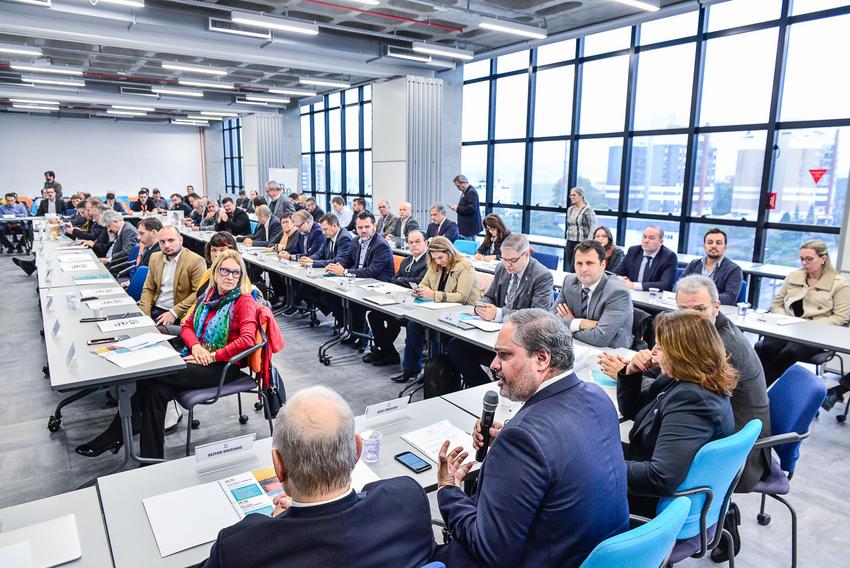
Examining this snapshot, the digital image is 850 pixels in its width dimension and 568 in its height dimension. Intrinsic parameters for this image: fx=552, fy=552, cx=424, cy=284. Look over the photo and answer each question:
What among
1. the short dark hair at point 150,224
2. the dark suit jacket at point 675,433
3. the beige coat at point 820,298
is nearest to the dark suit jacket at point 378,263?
the short dark hair at point 150,224

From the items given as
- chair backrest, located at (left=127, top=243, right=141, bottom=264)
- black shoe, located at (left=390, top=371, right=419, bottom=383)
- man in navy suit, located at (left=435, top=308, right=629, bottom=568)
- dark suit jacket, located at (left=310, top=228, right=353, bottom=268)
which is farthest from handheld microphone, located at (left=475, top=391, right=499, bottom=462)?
chair backrest, located at (left=127, top=243, right=141, bottom=264)

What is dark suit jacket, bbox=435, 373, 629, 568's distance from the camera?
1468 mm

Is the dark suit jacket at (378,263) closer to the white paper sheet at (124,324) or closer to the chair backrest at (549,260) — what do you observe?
the chair backrest at (549,260)

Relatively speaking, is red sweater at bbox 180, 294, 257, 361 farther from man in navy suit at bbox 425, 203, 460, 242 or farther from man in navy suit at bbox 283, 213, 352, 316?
man in navy suit at bbox 425, 203, 460, 242

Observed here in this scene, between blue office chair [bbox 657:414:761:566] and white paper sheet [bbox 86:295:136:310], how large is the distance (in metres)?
4.21

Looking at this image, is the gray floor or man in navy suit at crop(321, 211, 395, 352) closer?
the gray floor

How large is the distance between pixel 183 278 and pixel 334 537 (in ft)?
12.9

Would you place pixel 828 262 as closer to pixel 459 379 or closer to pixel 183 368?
pixel 459 379

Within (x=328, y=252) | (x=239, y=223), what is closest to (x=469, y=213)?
(x=328, y=252)

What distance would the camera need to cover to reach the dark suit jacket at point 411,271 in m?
5.97

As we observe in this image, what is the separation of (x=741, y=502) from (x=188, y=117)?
21719 millimetres

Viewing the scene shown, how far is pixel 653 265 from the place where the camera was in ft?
18.9

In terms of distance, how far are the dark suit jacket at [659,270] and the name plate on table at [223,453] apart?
182 inches

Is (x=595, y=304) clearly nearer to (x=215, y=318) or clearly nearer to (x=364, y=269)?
(x=215, y=318)
